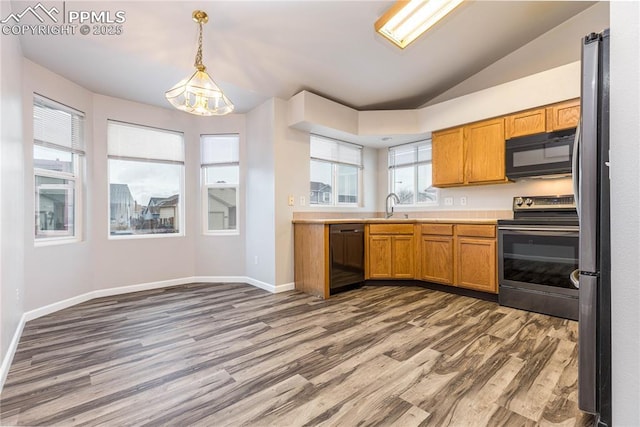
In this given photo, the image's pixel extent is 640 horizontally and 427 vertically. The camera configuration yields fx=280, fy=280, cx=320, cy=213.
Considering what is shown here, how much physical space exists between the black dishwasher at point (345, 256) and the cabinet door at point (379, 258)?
0.49 feet

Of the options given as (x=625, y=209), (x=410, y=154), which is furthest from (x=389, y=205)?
Result: (x=625, y=209)

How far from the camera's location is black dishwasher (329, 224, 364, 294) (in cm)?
357

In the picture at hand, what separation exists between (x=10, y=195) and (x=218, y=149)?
100 inches

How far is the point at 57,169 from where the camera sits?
10.4ft

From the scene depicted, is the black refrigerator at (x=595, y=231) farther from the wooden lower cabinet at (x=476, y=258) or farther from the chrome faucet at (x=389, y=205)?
the chrome faucet at (x=389, y=205)

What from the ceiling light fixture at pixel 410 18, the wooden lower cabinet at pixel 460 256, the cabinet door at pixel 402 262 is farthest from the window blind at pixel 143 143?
the wooden lower cabinet at pixel 460 256

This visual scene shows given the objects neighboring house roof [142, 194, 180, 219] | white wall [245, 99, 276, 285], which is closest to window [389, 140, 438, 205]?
white wall [245, 99, 276, 285]

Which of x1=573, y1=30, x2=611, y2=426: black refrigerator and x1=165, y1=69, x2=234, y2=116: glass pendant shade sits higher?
x1=165, y1=69, x2=234, y2=116: glass pendant shade

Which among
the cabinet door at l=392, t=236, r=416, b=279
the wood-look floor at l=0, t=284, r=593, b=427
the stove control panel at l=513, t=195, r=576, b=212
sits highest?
the stove control panel at l=513, t=195, r=576, b=212

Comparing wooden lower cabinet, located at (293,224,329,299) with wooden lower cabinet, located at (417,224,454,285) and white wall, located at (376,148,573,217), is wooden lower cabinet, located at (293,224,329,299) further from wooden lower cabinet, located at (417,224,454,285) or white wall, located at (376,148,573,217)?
white wall, located at (376,148,573,217)

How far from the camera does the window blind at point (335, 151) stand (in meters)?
4.46

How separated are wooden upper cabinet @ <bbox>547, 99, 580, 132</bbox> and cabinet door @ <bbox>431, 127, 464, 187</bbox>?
3.05 ft

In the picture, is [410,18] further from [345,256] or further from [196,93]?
[345,256]

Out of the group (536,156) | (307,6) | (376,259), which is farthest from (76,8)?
(536,156)
